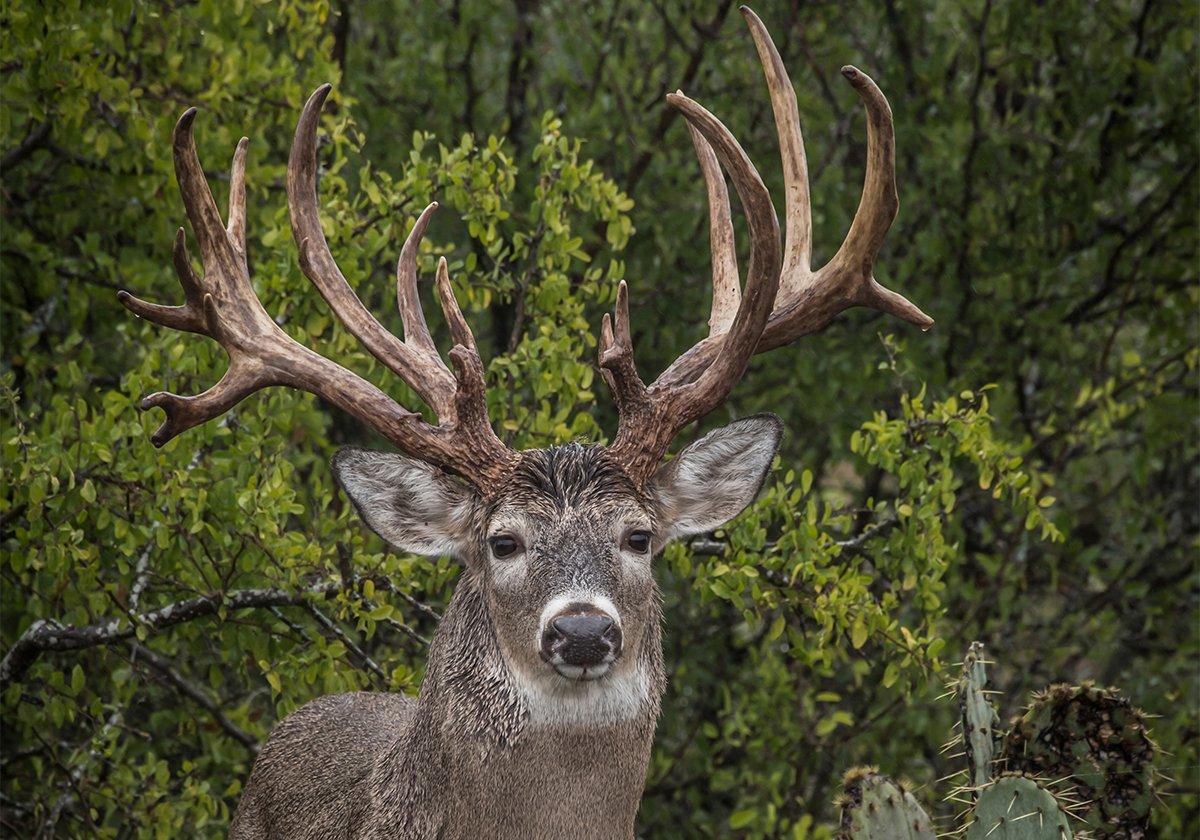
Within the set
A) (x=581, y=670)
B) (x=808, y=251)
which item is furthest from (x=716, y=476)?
(x=581, y=670)

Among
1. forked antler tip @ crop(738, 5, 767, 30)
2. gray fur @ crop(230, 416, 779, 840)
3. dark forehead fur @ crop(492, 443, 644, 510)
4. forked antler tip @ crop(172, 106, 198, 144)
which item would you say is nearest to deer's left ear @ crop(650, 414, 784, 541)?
gray fur @ crop(230, 416, 779, 840)

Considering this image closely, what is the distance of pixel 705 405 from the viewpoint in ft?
15.7

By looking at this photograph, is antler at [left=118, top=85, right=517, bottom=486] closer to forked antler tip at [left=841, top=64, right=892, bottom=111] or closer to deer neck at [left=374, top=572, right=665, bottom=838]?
deer neck at [left=374, top=572, right=665, bottom=838]

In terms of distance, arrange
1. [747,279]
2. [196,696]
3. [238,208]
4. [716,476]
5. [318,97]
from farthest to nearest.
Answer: [196,696], [238,208], [318,97], [716,476], [747,279]

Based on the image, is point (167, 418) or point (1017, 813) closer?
point (1017, 813)

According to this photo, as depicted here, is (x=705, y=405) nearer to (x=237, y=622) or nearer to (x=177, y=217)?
(x=237, y=622)

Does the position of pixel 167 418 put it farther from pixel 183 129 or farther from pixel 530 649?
pixel 530 649

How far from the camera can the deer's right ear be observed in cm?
476

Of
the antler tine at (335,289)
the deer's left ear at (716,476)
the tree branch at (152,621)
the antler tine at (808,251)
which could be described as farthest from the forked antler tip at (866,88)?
the tree branch at (152,621)

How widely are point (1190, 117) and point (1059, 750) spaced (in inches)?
190

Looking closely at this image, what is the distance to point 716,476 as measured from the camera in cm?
494

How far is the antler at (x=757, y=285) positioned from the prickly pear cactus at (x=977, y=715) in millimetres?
1016

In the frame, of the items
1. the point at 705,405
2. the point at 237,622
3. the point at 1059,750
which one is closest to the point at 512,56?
the point at 237,622

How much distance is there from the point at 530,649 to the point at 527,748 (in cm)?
25
